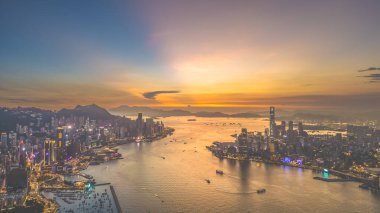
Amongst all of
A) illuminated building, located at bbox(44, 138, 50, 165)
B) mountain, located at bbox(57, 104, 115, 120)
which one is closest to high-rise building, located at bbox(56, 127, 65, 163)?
illuminated building, located at bbox(44, 138, 50, 165)

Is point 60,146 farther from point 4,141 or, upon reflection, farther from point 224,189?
point 224,189

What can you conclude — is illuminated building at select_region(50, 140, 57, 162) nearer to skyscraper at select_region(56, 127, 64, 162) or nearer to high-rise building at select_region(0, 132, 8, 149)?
skyscraper at select_region(56, 127, 64, 162)

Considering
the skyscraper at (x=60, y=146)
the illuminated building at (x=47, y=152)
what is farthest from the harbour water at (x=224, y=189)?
the illuminated building at (x=47, y=152)

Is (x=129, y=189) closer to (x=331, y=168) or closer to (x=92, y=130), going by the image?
(x=331, y=168)

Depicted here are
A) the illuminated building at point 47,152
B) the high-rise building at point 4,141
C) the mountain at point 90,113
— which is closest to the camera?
the illuminated building at point 47,152

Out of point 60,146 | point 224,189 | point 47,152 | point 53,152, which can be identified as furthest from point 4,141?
point 224,189

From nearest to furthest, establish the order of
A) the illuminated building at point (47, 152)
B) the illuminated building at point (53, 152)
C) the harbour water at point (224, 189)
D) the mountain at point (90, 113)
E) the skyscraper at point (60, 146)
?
the harbour water at point (224, 189) → the illuminated building at point (47, 152) → the illuminated building at point (53, 152) → the skyscraper at point (60, 146) → the mountain at point (90, 113)

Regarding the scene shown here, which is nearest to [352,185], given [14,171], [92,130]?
[14,171]

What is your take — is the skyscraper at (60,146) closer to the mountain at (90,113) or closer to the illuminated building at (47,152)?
the illuminated building at (47,152)

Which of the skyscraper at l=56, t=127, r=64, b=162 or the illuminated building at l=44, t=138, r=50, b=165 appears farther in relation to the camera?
the skyscraper at l=56, t=127, r=64, b=162
